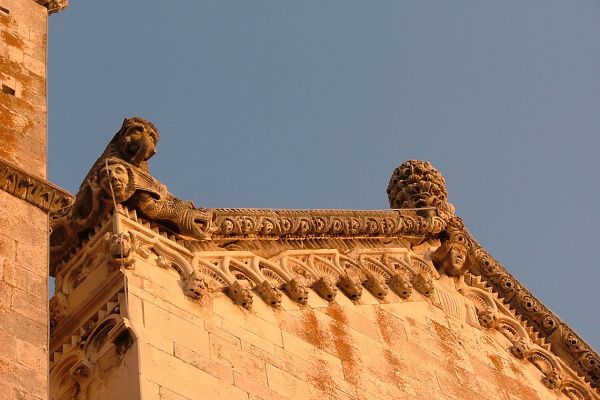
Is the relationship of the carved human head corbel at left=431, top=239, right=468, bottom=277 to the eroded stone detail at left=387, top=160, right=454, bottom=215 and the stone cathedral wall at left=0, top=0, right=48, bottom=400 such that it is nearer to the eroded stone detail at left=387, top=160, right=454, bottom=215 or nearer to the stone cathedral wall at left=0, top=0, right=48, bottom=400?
the eroded stone detail at left=387, top=160, right=454, bottom=215

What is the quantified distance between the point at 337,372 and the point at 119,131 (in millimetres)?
2736

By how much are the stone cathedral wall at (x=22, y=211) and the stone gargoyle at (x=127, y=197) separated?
0.95 metres

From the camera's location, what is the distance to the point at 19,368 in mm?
9992

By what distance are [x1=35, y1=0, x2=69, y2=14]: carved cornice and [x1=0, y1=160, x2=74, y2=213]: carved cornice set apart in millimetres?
2888

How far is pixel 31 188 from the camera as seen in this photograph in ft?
37.7

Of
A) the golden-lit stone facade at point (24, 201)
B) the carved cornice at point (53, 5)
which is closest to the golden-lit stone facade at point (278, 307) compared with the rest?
the golden-lit stone facade at point (24, 201)

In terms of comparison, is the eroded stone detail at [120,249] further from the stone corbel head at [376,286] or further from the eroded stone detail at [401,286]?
the eroded stone detail at [401,286]

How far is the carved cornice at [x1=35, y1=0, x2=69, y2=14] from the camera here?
1400 cm

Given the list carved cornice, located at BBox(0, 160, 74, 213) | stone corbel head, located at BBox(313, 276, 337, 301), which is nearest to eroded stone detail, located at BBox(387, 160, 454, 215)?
stone corbel head, located at BBox(313, 276, 337, 301)

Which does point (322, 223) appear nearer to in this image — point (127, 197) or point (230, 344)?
point (127, 197)

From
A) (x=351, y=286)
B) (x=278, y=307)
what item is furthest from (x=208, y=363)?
(x=351, y=286)

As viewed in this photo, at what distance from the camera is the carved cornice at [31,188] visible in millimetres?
11414

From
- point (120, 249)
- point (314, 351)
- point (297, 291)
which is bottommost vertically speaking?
point (120, 249)

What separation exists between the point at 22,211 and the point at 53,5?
331cm
